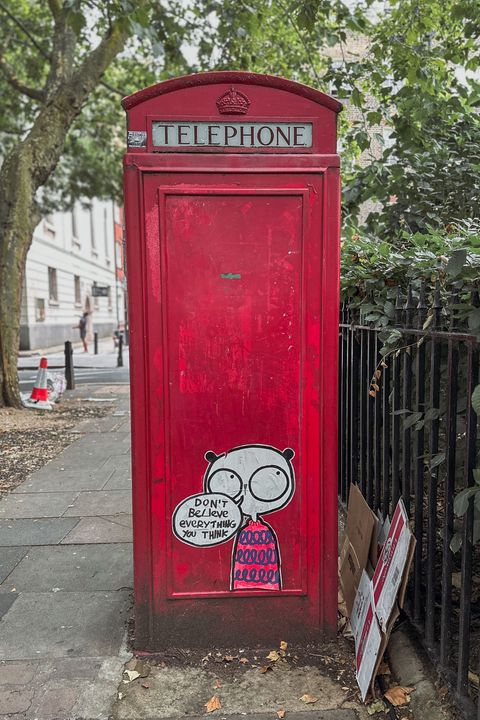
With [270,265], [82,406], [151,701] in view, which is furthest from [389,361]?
[82,406]

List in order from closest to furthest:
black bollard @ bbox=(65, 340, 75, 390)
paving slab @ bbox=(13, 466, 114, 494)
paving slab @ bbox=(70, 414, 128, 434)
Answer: paving slab @ bbox=(13, 466, 114, 494) → paving slab @ bbox=(70, 414, 128, 434) → black bollard @ bbox=(65, 340, 75, 390)

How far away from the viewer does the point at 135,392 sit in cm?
268

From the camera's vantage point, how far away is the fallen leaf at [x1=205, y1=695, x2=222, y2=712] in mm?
2436

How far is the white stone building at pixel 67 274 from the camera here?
26.3 meters

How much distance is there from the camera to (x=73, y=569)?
378 cm

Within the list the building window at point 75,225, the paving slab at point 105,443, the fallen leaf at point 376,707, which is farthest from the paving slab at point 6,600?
the building window at point 75,225

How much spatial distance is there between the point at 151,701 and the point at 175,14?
1002 cm

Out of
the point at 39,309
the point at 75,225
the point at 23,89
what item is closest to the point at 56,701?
the point at 23,89

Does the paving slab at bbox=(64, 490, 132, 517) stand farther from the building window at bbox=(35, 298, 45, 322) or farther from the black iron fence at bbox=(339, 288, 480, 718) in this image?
the building window at bbox=(35, 298, 45, 322)

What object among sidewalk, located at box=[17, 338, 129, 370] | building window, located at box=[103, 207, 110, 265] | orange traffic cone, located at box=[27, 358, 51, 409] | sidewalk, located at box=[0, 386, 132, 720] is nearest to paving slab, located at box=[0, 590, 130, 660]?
sidewalk, located at box=[0, 386, 132, 720]

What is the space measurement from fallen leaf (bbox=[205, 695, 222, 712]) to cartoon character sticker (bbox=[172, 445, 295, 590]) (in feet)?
1.92

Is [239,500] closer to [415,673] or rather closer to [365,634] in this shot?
[365,634]

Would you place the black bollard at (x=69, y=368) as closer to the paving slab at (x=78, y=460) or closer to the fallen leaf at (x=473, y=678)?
the paving slab at (x=78, y=460)

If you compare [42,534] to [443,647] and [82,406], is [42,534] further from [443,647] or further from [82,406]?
[82,406]
